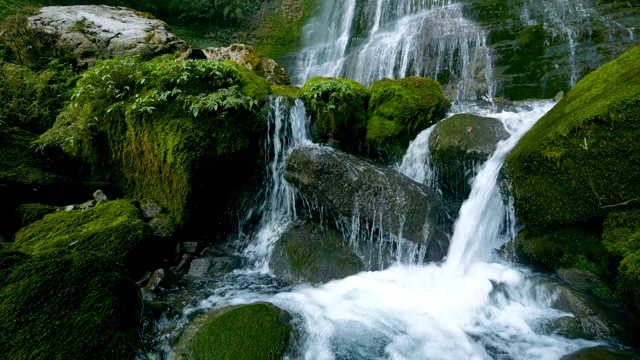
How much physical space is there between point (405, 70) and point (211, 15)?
13.4 metres

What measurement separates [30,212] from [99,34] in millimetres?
6113

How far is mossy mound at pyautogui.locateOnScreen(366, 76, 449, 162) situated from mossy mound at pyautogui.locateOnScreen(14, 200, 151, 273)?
4.94m

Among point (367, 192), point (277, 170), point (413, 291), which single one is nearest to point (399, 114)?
point (367, 192)

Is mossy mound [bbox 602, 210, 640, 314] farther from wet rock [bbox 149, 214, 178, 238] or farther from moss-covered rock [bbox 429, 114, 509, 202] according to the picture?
wet rock [bbox 149, 214, 178, 238]

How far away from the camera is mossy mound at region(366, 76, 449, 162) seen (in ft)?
22.9

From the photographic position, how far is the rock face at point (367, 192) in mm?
5117

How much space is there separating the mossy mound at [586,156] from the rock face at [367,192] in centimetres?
139

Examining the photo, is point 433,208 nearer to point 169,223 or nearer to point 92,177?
point 169,223

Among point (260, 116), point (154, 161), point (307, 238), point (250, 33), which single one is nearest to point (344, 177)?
point (307, 238)

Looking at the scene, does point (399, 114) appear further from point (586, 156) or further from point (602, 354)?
point (602, 354)

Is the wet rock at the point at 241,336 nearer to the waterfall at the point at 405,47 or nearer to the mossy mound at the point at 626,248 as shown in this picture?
the mossy mound at the point at 626,248

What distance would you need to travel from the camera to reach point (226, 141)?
5.91 m

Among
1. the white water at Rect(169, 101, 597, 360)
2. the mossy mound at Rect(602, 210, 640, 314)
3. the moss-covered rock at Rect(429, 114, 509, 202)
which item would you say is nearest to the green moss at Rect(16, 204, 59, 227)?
the white water at Rect(169, 101, 597, 360)

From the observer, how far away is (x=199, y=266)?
5.32 meters
